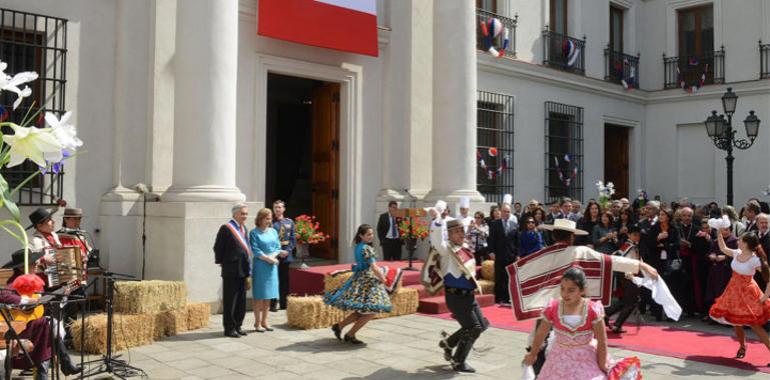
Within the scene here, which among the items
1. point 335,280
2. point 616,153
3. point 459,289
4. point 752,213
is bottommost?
point 335,280

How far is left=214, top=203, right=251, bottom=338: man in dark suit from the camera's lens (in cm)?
877

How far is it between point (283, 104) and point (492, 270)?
1015 cm

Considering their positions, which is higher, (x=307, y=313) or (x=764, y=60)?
(x=764, y=60)

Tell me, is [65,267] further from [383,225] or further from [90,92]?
[383,225]

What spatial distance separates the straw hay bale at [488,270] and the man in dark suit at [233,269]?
550 centimetres

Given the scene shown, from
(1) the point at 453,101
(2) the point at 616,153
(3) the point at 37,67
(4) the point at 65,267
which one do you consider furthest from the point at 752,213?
(2) the point at 616,153

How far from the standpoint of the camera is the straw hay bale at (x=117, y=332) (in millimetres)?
7699

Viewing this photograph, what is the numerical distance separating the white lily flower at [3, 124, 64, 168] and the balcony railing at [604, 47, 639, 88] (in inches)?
815

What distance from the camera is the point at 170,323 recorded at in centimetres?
889

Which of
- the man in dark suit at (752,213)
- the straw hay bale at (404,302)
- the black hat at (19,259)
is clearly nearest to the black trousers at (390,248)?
the straw hay bale at (404,302)

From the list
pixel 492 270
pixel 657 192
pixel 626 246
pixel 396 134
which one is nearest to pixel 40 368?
pixel 626 246

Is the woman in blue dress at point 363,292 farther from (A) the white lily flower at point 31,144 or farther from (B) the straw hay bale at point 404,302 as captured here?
(A) the white lily flower at point 31,144

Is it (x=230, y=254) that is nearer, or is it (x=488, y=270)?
(x=230, y=254)

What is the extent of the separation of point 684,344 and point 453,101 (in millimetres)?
7320
